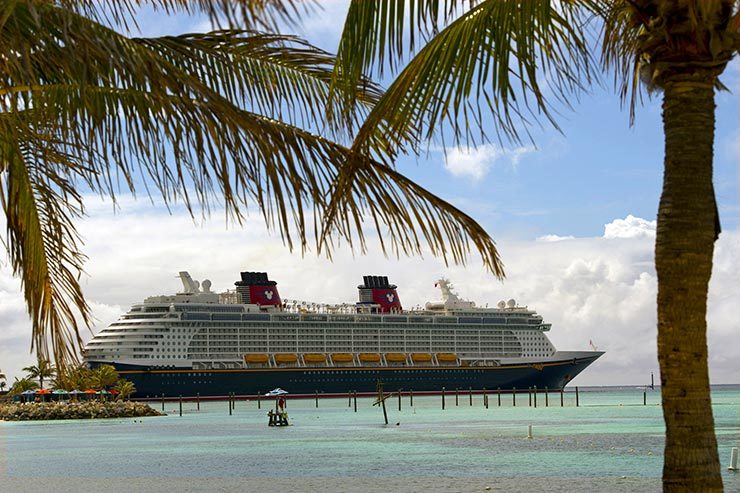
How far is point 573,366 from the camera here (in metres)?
100

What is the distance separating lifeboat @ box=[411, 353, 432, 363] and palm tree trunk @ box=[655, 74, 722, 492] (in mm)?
91777

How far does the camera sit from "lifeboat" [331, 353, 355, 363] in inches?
3711

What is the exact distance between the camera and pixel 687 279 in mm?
5465

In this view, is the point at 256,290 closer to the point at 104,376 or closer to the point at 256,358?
the point at 256,358

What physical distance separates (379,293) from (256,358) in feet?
54.9

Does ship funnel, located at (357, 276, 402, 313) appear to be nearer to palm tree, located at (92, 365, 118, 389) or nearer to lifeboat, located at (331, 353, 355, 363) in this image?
lifeboat, located at (331, 353, 355, 363)

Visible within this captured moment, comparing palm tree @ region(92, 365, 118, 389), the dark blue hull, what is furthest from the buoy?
the dark blue hull

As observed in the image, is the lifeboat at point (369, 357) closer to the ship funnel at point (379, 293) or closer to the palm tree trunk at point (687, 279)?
the ship funnel at point (379, 293)

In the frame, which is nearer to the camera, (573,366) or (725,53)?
(725,53)

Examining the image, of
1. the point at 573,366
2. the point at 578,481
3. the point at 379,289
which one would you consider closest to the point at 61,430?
the point at 578,481

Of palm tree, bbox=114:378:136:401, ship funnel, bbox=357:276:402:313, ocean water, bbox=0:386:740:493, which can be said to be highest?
ship funnel, bbox=357:276:402:313

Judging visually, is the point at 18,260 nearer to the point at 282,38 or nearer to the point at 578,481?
the point at 282,38

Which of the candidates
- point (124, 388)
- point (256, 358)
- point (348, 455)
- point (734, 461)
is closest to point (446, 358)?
point (256, 358)

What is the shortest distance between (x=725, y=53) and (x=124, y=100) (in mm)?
3080
